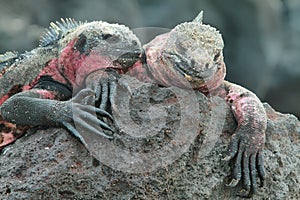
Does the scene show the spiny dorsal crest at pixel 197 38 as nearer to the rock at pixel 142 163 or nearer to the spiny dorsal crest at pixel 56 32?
the rock at pixel 142 163

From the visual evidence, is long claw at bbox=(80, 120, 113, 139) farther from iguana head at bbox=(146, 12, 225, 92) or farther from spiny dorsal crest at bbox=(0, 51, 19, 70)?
spiny dorsal crest at bbox=(0, 51, 19, 70)

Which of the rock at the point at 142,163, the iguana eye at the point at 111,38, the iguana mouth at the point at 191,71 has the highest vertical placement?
the iguana eye at the point at 111,38

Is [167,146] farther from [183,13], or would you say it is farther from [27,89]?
[183,13]

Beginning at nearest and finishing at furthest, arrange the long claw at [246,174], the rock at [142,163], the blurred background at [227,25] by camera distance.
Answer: the rock at [142,163]
the long claw at [246,174]
the blurred background at [227,25]

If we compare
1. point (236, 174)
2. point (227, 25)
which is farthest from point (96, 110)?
point (227, 25)

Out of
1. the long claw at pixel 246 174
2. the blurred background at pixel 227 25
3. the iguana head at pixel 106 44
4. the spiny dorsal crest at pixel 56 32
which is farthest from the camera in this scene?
the blurred background at pixel 227 25

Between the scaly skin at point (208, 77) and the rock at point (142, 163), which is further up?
the scaly skin at point (208, 77)

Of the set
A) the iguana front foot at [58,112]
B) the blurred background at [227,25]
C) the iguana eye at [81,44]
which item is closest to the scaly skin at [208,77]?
the iguana eye at [81,44]

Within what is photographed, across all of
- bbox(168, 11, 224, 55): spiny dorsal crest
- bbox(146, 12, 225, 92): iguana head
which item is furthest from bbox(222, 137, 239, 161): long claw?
bbox(168, 11, 224, 55): spiny dorsal crest
